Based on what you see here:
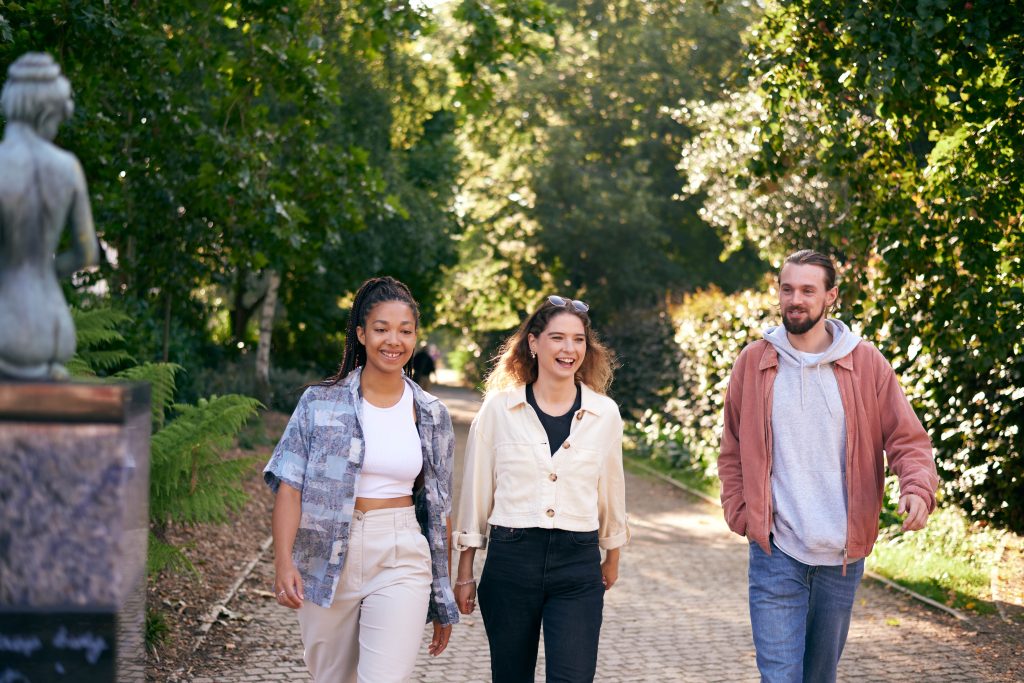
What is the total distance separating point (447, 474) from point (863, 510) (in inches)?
65.6

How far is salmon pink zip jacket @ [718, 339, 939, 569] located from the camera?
474cm

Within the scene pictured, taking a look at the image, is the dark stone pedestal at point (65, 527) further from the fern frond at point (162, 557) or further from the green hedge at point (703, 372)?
the green hedge at point (703, 372)

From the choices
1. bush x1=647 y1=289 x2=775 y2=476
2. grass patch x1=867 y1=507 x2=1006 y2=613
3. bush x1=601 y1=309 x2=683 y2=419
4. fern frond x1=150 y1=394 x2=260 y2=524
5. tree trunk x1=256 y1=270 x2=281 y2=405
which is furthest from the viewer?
tree trunk x1=256 y1=270 x2=281 y2=405

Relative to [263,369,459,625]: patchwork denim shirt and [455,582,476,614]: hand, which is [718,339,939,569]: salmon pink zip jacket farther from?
[263,369,459,625]: patchwork denim shirt

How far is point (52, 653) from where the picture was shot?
307cm

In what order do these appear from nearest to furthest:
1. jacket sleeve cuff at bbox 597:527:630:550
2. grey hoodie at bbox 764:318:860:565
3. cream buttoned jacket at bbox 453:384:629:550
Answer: cream buttoned jacket at bbox 453:384:629:550, grey hoodie at bbox 764:318:860:565, jacket sleeve cuff at bbox 597:527:630:550

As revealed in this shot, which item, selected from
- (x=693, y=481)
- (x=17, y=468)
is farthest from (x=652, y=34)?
(x=17, y=468)

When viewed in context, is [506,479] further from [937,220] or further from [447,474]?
[937,220]

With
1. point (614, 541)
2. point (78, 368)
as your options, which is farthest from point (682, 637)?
point (78, 368)

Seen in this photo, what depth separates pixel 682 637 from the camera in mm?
8242

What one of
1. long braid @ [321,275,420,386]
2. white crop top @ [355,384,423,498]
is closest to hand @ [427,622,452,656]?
white crop top @ [355,384,423,498]

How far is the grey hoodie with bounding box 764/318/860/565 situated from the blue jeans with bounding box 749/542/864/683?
9cm

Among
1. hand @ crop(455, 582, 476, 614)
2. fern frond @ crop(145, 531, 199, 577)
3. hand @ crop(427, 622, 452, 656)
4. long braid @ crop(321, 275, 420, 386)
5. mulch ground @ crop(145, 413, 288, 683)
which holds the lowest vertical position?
mulch ground @ crop(145, 413, 288, 683)

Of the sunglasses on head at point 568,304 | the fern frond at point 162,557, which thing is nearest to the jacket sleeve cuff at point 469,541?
the sunglasses on head at point 568,304
